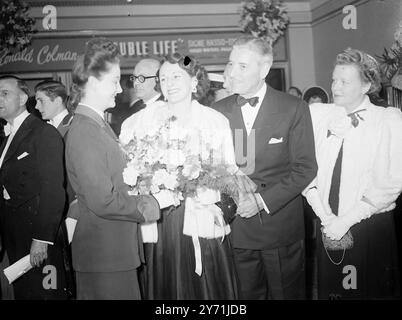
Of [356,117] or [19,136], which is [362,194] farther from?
[19,136]

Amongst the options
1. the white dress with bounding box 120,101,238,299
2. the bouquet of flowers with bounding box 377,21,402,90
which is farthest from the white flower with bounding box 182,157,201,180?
the bouquet of flowers with bounding box 377,21,402,90

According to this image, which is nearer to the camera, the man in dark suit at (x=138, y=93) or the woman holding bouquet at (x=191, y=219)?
the woman holding bouquet at (x=191, y=219)

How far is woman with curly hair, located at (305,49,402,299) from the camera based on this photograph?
6.25 feet

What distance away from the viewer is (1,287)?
6.72 ft

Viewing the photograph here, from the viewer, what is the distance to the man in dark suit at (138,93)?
1.98 m

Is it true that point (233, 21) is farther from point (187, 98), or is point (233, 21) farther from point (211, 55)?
point (187, 98)

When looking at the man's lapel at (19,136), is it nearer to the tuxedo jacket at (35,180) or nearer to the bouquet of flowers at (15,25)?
the tuxedo jacket at (35,180)

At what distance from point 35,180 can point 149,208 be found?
0.69 metres

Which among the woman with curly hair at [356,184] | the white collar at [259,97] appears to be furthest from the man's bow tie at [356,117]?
the white collar at [259,97]

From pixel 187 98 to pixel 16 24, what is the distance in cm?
108

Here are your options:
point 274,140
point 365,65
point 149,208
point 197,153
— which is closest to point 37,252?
point 149,208

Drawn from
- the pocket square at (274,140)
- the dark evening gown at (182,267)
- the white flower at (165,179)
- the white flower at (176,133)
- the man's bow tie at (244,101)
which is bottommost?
the dark evening gown at (182,267)

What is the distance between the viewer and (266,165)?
189 cm

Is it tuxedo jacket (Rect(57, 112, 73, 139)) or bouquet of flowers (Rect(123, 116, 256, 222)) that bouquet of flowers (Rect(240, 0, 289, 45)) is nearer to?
bouquet of flowers (Rect(123, 116, 256, 222))
